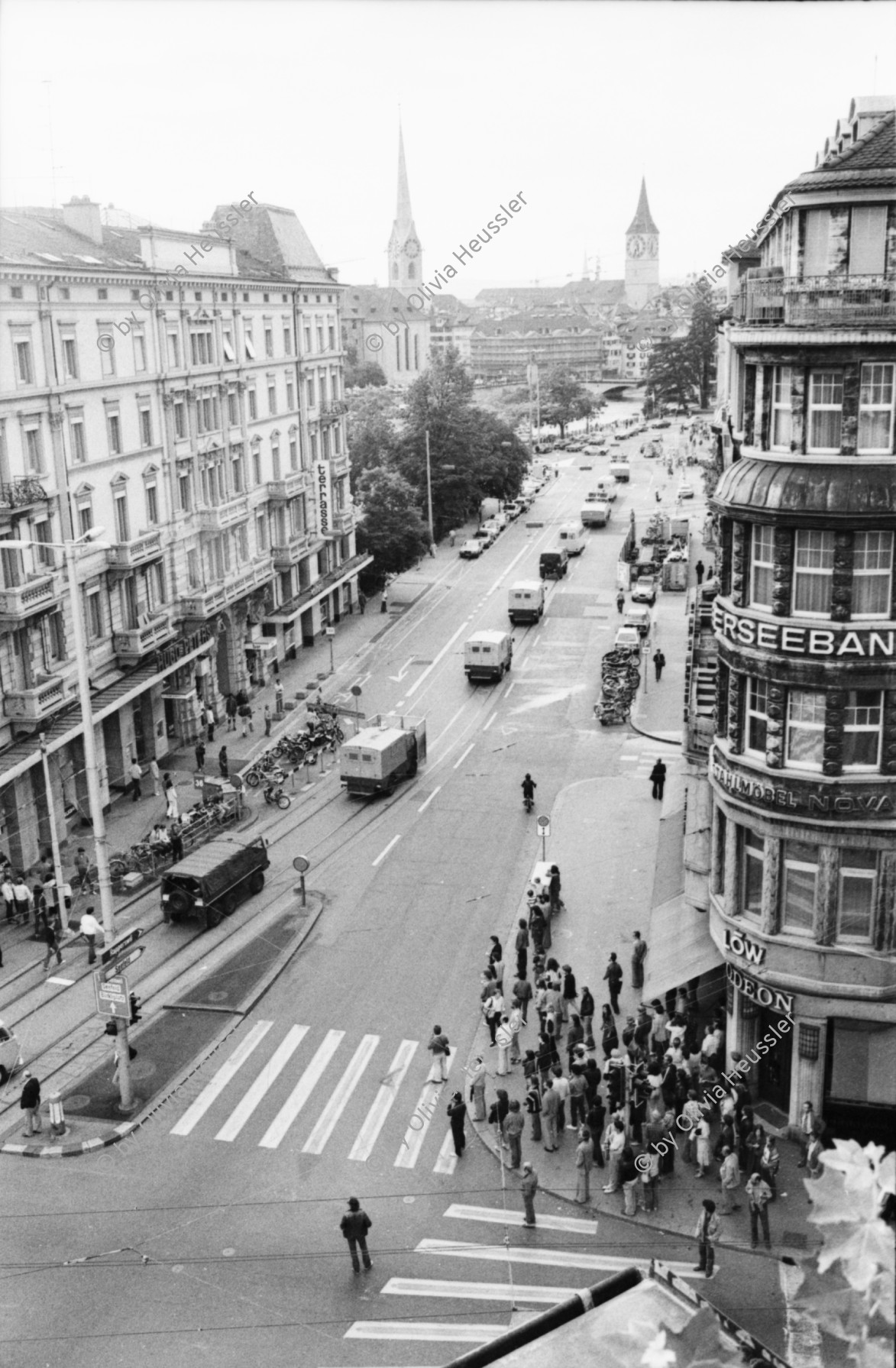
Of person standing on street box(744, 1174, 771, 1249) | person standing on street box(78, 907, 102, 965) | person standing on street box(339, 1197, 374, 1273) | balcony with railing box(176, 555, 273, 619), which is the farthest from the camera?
balcony with railing box(176, 555, 273, 619)

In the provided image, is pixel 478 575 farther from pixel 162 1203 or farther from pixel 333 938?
pixel 162 1203

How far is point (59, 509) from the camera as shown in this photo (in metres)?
44.9

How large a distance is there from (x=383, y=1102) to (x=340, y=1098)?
100 cm

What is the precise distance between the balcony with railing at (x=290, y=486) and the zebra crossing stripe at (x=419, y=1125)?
40188 mm

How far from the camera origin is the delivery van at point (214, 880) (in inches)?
1506

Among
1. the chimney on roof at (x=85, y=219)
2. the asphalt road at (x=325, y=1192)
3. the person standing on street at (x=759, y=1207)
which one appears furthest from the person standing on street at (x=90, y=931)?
the chimney on roof at (x=85, y=219)

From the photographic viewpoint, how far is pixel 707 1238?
2408cm

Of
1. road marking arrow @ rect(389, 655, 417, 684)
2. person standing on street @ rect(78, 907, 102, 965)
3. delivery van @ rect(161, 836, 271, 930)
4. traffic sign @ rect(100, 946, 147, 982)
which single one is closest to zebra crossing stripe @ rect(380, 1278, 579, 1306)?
traffic sign @ rect(100, 946, 147, 982)

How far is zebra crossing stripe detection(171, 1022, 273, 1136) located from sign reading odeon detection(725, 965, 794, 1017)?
11.7 metres

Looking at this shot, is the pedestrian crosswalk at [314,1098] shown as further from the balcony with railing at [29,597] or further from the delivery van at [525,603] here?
the delivery van at [525,603]

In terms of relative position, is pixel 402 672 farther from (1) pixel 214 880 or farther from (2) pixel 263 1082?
(2) pixel 263 1082

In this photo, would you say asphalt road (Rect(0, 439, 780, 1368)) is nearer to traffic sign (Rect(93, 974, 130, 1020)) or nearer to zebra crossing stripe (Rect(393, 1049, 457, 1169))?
zebra crossing stripe (Rect(393, 1049, 457, 1169))

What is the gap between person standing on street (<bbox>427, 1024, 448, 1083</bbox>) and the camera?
98.9ft

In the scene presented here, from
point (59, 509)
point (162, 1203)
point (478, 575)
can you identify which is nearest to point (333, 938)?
point (162, 1203)
